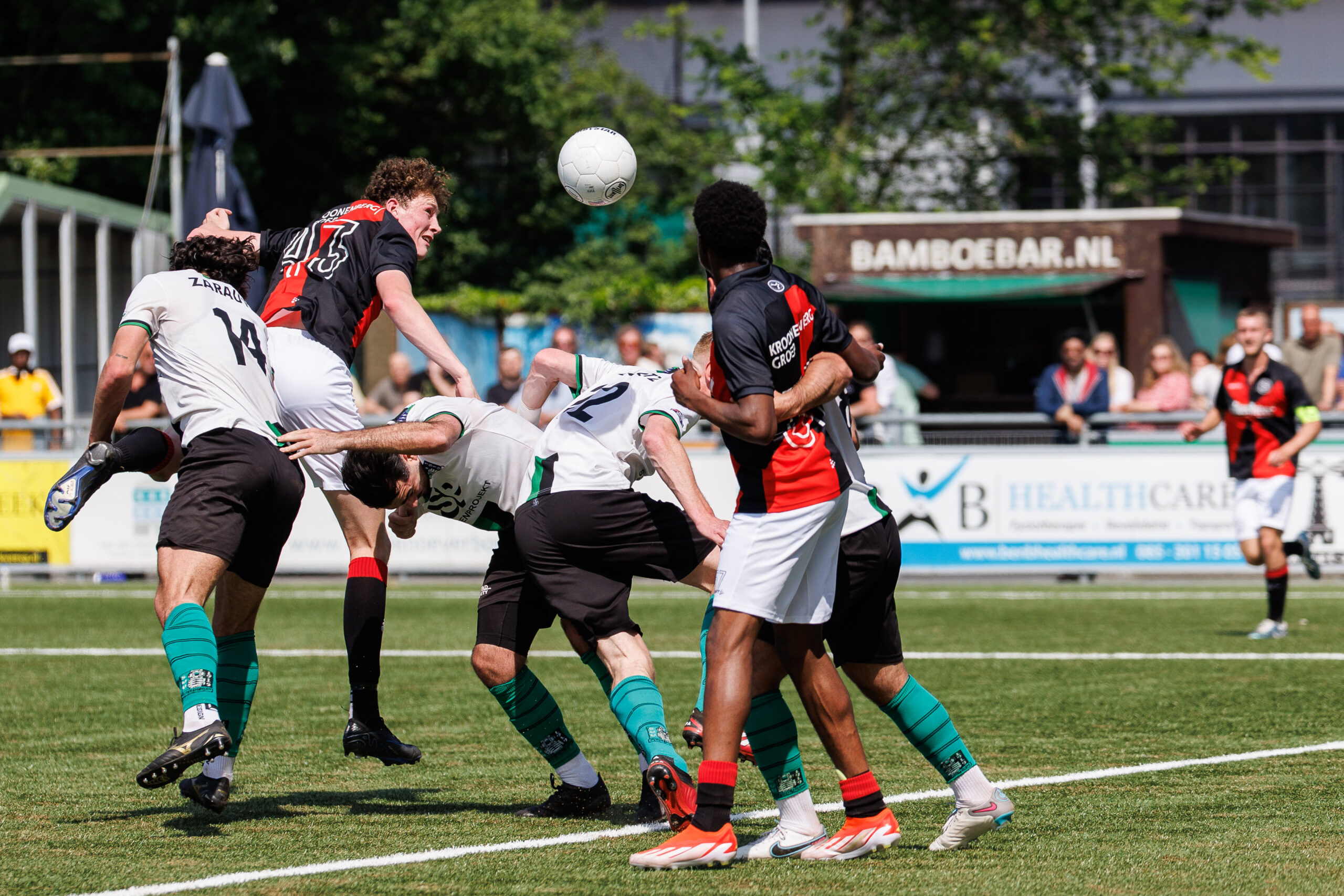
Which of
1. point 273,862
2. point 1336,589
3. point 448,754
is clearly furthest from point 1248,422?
point 273,862

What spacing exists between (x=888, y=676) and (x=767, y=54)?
108 feet

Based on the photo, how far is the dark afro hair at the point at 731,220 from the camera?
4934 mm

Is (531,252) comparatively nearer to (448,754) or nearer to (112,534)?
(112,534)

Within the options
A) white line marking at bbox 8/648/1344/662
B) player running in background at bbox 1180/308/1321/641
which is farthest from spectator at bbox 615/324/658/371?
player running in background at bbox 1180/308/1321/641

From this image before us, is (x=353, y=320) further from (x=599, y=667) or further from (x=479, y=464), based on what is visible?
(x=599, y=667)

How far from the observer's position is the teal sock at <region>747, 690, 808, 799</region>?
516 cm

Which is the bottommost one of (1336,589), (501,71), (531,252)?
(1336,589)

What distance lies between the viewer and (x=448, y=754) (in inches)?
280

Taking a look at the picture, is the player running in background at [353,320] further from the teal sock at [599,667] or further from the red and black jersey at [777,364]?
the red and black jersey at [777,364]

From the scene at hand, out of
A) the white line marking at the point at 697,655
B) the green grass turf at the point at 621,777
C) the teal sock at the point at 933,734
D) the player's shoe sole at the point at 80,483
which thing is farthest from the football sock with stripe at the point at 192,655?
the white line marking at the point at 697,655

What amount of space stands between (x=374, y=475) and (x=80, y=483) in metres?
1.08

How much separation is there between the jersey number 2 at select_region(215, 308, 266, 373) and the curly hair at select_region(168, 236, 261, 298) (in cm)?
26

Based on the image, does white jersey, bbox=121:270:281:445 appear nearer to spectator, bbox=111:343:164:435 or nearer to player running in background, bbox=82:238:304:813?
player running in background, bbox=82:238:304:813

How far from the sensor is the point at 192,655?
5.49 metres
